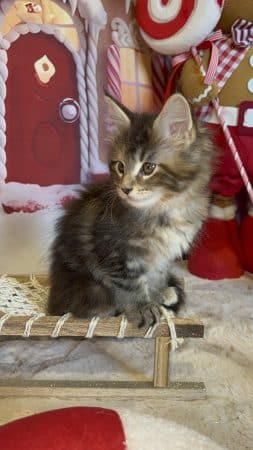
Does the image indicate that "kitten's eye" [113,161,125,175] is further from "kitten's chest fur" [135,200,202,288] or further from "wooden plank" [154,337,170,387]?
"wooden plank" [154,337,170,387]

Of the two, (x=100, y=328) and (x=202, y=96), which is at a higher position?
(x=202, y=96)

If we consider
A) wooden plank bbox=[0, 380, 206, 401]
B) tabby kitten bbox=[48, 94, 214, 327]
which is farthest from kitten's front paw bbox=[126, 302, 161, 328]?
wooden plank bbox=[0, 380, 206, 401]

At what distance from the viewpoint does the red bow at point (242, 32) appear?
4.55 feet

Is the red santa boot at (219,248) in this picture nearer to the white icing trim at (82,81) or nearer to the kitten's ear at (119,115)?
the white icing trim at (82,81)

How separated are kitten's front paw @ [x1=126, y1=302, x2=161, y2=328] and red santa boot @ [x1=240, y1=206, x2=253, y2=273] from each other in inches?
23.1

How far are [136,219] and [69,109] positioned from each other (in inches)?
24.2

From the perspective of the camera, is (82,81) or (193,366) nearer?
(193,366)

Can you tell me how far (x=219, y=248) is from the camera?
5.35 ft

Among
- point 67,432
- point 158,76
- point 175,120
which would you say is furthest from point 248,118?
point 67,432

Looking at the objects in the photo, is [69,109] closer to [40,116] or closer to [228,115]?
[40,116]

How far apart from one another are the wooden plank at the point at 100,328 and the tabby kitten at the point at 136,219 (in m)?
0.03

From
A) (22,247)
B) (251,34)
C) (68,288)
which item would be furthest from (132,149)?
(22,247)

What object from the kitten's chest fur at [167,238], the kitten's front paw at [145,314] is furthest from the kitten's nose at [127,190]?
the kitten's front paw at [145,314]

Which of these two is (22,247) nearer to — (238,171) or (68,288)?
(68,288)
